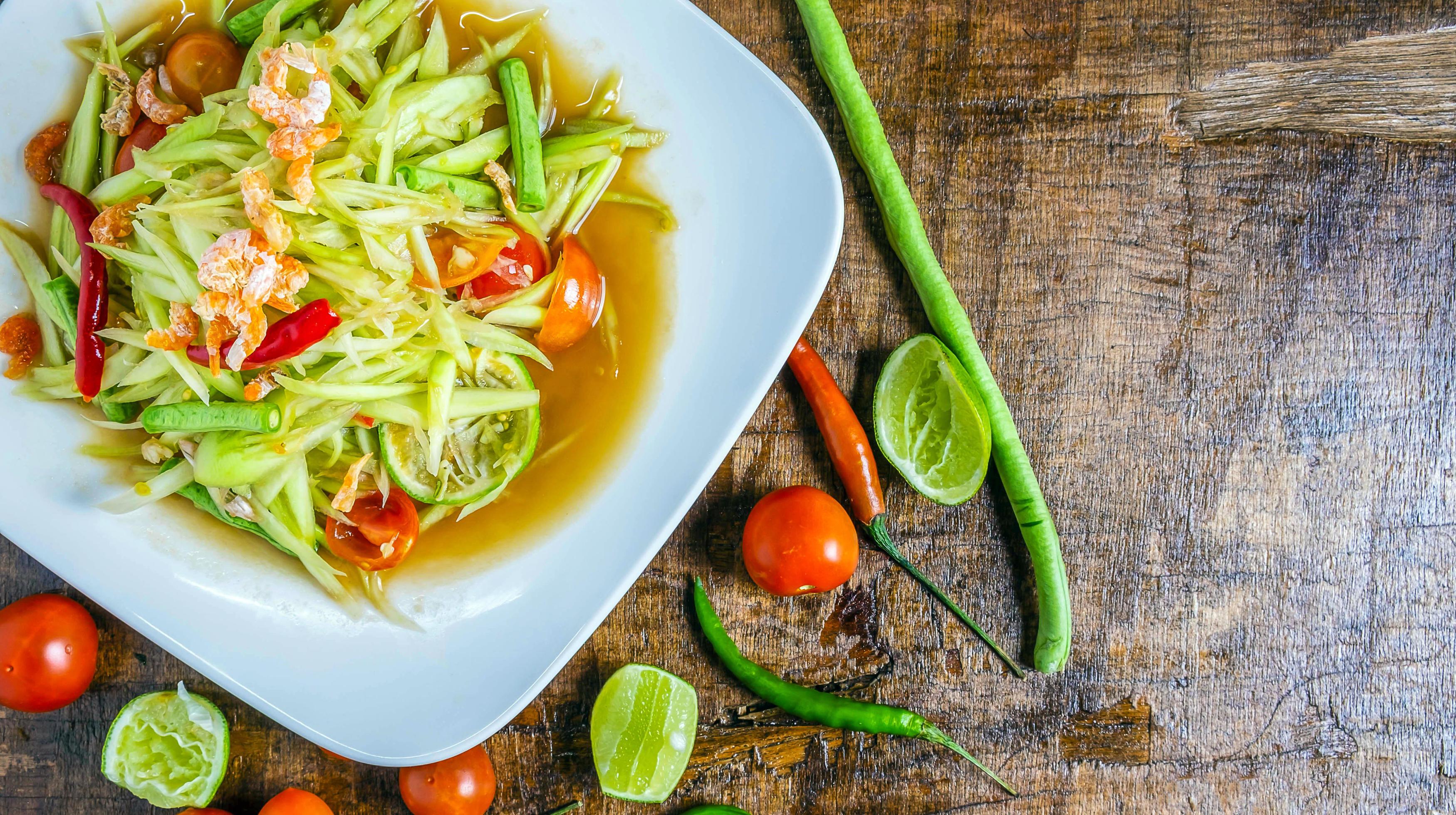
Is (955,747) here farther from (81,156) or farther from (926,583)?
(81,156)

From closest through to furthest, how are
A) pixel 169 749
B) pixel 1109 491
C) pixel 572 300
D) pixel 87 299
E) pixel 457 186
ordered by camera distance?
pixel 87 299
pixel 457 186
pixel 572 300
pixel 169 749
pixel 1109 491

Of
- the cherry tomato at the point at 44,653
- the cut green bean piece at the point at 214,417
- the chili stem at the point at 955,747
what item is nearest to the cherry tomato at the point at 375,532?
the cut green bean piece at the point at 214,417

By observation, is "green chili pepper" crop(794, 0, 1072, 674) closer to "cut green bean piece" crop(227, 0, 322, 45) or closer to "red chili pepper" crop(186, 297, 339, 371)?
"cut green bean piece" crop(227, 0, 322, 45)

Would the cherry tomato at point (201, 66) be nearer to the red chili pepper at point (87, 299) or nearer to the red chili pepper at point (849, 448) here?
the red chili pepper at point (87, 299)

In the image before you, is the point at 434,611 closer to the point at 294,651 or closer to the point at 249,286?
the point at 294,651

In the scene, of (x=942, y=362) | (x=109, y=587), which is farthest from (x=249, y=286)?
(x=942, y=362)

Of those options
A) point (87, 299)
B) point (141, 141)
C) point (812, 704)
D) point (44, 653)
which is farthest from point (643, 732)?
point (141, 141)
